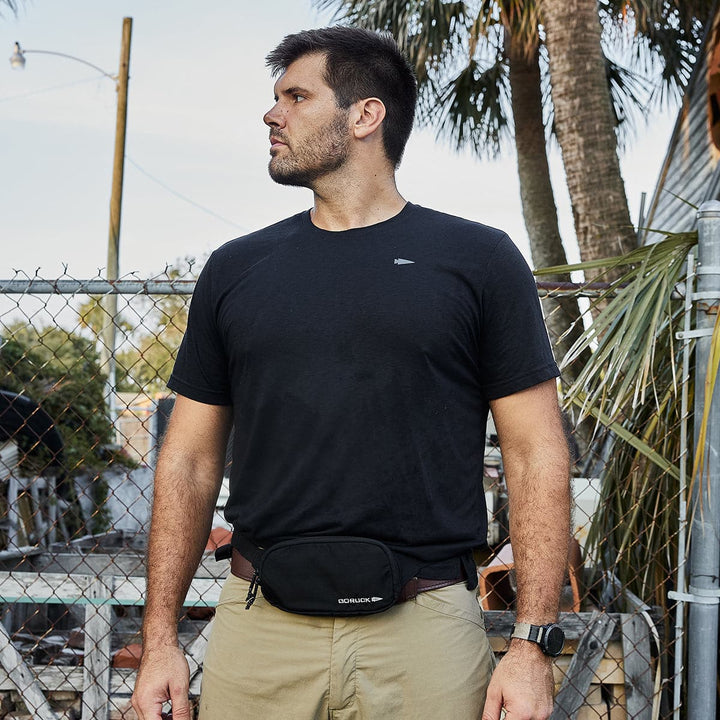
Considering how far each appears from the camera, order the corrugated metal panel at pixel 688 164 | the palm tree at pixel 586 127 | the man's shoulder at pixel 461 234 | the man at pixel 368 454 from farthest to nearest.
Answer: the corrugated metal panel at pixel 688 164 → the palm tree at pixel 586 127 → the man's shoulder at pixel 461 234 → the man at pixel 368 454

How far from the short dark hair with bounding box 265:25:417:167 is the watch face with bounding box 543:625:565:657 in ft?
3.81

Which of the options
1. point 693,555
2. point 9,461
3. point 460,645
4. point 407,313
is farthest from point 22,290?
point 9,461

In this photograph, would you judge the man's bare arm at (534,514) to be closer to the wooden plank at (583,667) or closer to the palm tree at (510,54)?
the wooden plank at (583,667)

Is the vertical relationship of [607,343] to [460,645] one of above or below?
above

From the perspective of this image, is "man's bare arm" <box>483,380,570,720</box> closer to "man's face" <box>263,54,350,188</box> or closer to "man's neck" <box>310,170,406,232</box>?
"man's neck" <box>310,170,406,232</box>

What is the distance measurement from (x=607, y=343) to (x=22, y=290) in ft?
7.00

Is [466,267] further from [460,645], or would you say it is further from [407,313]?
[460,645]

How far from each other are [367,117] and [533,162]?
9.21 metres

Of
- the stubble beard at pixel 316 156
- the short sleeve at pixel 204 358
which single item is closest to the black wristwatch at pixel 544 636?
the short sleeve at pixel 204 358

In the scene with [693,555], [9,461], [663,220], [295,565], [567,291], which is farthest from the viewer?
[663,220]

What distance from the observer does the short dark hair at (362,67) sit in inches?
85.1

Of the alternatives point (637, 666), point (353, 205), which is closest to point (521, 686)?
point (353, 205)

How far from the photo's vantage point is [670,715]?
3.28 m

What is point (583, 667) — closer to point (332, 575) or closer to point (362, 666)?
point (362, 666)
